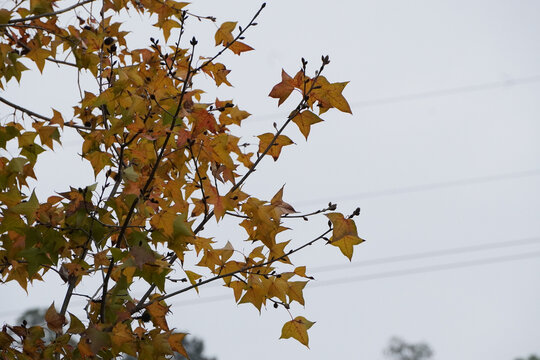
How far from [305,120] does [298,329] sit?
2.00 ft

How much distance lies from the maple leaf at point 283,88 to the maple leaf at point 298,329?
2.12 ft

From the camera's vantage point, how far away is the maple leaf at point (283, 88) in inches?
73.2

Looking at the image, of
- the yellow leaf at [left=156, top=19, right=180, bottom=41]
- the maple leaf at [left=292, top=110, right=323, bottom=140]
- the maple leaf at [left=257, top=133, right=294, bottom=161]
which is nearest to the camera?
the maple leaf at [left=292, top=110, right=323, bottom=140]

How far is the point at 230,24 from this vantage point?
2.21m

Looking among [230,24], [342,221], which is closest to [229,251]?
[342,221]

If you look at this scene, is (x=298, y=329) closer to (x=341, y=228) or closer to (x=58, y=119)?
(x=341, y=228)

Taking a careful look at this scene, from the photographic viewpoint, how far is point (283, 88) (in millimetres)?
1866

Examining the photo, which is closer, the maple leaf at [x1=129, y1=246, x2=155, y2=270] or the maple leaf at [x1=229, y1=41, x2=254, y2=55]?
the maple leaf at [x1=129, y1=246, x2=155, y2=270]

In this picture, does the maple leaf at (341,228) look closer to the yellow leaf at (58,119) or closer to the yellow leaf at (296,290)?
the yellow leaf at (296,290)

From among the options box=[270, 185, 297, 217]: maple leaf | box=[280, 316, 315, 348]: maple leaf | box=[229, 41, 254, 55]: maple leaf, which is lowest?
box=[280, 316, 315, 348]: maple leaf

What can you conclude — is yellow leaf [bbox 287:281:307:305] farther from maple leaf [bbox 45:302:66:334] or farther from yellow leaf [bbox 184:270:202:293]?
maple leaf [bbox 45:302:66:334]

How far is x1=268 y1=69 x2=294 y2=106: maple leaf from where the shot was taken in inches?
73.2

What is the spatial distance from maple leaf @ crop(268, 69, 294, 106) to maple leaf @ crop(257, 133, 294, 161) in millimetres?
183

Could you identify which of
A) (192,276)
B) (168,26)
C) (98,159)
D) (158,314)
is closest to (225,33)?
(168,26)
